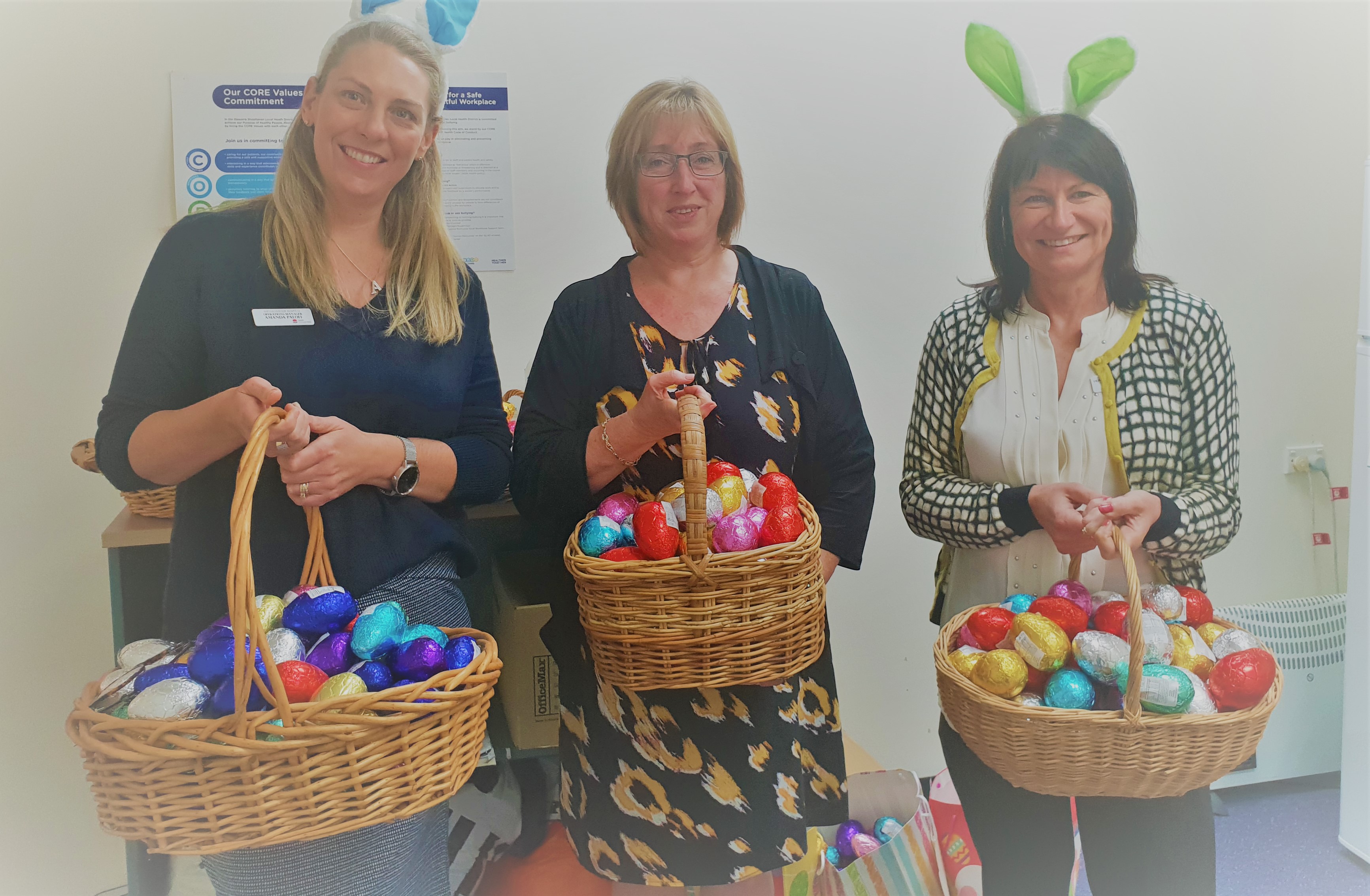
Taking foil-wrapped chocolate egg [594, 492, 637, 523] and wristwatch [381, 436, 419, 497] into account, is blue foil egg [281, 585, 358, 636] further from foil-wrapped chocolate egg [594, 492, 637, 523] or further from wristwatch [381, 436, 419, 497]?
foil-wrapped chocolate egg [594, 492, 637, 523]

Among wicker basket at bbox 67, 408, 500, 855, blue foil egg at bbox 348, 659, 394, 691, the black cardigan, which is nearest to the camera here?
wicker basket at bbox 67, 408, 500, 855

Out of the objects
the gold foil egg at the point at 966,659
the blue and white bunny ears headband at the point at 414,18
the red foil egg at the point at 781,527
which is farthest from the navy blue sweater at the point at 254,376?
the gold foil egg at the point at 966,659

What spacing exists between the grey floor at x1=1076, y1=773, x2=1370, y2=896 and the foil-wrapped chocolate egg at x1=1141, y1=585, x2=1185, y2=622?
2.03ft

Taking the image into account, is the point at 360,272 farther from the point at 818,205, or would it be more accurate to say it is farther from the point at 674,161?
the point at 818,205

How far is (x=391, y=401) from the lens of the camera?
4.41 feet

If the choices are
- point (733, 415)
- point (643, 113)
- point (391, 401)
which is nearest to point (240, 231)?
point (391, 401)

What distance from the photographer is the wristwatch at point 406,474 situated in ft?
4.39

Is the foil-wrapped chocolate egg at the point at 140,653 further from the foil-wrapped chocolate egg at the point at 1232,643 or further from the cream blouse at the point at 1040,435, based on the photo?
the foil-wrapped chocolate egg at the point at 1232,643

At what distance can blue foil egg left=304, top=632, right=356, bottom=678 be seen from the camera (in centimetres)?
115

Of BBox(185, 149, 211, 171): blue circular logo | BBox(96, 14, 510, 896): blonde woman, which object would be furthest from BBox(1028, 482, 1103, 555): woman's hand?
BBox(185, 149, 211, 171): blue circular logo

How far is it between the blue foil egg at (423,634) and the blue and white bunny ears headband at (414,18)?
2.88 ft

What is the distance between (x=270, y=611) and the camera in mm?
1188

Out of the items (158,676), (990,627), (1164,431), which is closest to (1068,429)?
(1164,431)

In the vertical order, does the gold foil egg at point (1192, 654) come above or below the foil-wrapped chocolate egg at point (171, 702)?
below
